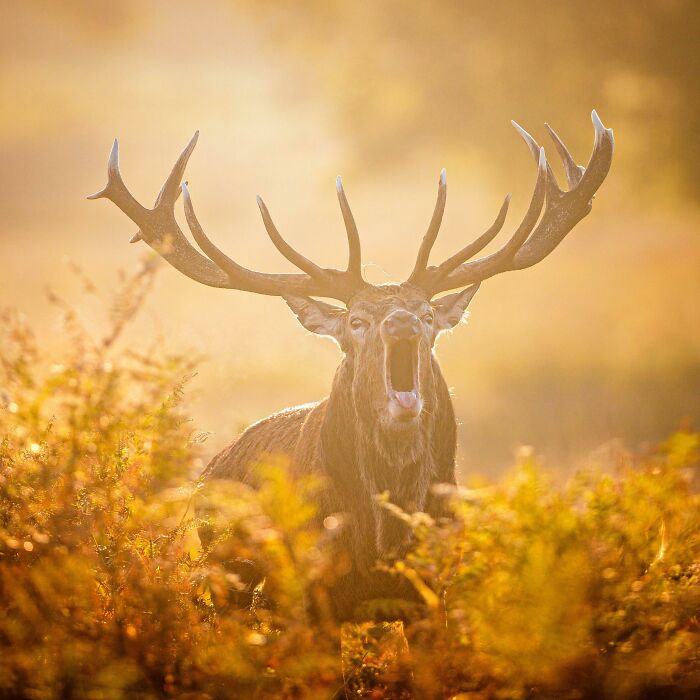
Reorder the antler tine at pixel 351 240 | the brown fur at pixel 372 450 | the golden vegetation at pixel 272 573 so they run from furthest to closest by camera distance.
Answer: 1. the antler tine at pixel 351 240
2. the brown fur at pixel 372 450
3. the golden vegetation at pixel 272 573

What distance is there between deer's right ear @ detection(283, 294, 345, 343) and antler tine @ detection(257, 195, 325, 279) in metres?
0.25

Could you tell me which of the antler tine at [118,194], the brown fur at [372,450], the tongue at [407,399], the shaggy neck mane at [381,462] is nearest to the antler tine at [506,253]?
the brown fur at [372,450]

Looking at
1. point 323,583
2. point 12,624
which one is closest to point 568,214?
point 323,583

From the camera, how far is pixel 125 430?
4363 mm

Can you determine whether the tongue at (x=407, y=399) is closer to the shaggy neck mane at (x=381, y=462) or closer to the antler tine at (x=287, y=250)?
the shaggy neck mane at (x=381, y=462)

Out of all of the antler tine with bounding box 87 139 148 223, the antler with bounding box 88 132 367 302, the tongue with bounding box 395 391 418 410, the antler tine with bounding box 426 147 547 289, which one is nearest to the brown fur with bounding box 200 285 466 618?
the tongue with bounding box 395 391 418 410

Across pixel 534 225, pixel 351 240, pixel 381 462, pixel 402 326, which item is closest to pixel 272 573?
pixel 381 462

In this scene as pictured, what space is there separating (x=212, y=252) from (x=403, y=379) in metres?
2.11

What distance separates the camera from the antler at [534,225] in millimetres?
6754

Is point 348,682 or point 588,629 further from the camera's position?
point 348,682

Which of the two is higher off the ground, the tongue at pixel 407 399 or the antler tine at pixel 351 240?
the antler tine at pixel 351 240

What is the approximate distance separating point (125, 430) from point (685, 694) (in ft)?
10.0

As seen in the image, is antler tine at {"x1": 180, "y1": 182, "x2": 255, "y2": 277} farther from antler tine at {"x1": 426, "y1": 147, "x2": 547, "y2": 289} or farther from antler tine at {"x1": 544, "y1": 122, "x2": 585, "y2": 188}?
antler tine at {"x1": 544, "y1": 122, "x2": 585, "y2": 188}

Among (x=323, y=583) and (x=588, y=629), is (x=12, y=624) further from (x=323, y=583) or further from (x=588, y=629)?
(x=588, y=629)
